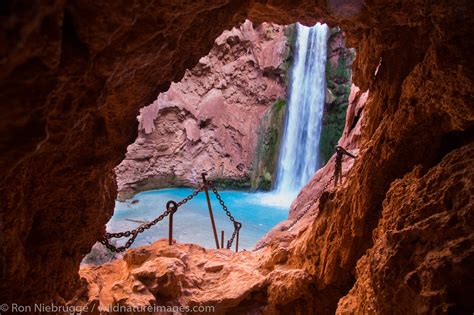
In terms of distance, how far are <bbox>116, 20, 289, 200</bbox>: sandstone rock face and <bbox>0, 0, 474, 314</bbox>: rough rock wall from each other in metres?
10.9

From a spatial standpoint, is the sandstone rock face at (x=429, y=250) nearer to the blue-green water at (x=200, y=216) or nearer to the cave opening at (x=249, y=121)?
the blue-green water at (x=200, y=216)

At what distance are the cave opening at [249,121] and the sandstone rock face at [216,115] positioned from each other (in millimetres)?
43

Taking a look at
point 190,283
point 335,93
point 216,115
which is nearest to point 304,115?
point 335,93

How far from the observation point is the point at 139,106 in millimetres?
2852

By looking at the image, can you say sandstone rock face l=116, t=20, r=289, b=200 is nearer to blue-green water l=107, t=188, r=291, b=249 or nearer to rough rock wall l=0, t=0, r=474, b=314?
blue-green water l=107, t=188, r=291, b=249

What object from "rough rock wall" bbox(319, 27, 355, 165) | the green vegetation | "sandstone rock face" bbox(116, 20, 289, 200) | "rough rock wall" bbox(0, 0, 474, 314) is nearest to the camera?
"rough rock wall" bbox(0, 0, 474, 314)

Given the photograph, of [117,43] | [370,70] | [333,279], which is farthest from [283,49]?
[117,43]

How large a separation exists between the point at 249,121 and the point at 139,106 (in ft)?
42.4

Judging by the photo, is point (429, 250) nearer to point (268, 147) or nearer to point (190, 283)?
point (190, 283)

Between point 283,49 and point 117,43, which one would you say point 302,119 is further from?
point 117,43

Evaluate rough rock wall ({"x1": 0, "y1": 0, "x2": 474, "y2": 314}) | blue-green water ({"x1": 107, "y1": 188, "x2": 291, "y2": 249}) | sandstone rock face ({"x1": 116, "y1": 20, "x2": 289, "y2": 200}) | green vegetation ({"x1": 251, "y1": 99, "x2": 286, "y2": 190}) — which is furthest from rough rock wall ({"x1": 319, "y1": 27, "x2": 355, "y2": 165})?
rough rock wall ({"x1": 0, "y1": 0, "x2": 474, "y2": 314})

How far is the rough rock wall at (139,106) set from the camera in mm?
1511

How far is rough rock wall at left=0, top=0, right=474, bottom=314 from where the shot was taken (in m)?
1.51

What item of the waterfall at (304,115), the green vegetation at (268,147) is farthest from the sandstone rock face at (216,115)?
the waterfall at (304,115)
